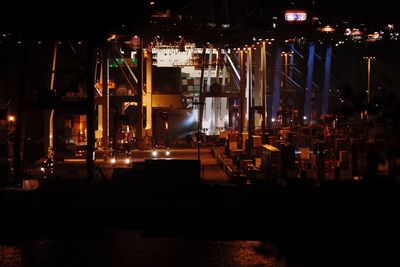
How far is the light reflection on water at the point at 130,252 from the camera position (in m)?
15.2

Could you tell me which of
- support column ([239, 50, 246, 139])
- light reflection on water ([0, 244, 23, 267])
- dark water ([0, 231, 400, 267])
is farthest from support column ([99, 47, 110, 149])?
light reflection on water ([0, 244, 23, 267])

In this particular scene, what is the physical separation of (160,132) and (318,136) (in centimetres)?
3635

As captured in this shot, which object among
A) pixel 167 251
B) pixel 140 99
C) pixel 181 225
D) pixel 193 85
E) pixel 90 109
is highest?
pixel 193 85

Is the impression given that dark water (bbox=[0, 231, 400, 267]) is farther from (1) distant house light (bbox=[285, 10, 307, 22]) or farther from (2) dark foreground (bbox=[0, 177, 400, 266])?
(1) distant house light (bbox=[285, 10, 307, 22])

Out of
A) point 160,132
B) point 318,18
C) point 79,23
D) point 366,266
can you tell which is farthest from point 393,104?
point 318,18

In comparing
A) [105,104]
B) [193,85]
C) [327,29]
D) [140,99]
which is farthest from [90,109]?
[193,85]

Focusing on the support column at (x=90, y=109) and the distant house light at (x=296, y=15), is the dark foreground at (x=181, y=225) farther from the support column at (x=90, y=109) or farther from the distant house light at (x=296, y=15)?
the distant house light at (x=296, y=15)

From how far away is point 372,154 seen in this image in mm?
7953

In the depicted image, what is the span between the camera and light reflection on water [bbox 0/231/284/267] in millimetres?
15242

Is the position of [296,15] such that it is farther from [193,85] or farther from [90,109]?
[90,109]

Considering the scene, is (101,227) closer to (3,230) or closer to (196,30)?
(3,230)

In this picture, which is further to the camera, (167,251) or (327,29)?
(327,29)

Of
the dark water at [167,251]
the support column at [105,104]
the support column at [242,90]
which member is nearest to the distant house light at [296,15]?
the support column at [242,90]

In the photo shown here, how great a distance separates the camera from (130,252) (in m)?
A: 16.3
